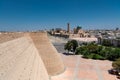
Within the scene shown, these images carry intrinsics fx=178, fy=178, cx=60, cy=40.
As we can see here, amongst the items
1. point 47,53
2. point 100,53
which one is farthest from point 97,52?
point 47,53

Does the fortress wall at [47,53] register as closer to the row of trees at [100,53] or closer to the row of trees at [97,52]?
the row of trees at [100,53]

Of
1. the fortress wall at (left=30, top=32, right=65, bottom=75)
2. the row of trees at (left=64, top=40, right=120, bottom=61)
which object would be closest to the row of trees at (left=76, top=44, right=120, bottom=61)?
the row of trees at (left=64, top=40, right=120, bottom=61)

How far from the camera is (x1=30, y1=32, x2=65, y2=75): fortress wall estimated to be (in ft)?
71.9

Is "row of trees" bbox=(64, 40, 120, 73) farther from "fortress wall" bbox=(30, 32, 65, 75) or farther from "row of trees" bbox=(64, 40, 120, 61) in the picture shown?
"fortress wall" bbox=(30, 32, 65, 75)

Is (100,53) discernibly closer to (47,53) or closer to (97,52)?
(97,52)

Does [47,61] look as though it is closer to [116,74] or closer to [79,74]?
[79,74]

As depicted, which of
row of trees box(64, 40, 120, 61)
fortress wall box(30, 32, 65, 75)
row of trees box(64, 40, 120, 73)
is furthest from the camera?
row of trees box(64, 40, 120, 61)

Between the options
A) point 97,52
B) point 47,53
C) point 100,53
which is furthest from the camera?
point 97,52

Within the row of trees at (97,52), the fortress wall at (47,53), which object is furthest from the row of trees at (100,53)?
the fortress wall at (47,53)

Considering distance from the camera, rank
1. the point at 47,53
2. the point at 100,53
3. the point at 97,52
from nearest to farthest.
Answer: the point at 47,53 → the point at 100,53 → the point at 97,52

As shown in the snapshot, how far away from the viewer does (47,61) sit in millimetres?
21938

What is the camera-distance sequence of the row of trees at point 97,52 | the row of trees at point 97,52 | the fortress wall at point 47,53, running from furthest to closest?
the row of trees at point 97,52 < the row of trees at point 97,52 < the fortress wall at point 47,53

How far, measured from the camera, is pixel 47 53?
73.3ft

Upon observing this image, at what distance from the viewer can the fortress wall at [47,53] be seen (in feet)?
71.9
